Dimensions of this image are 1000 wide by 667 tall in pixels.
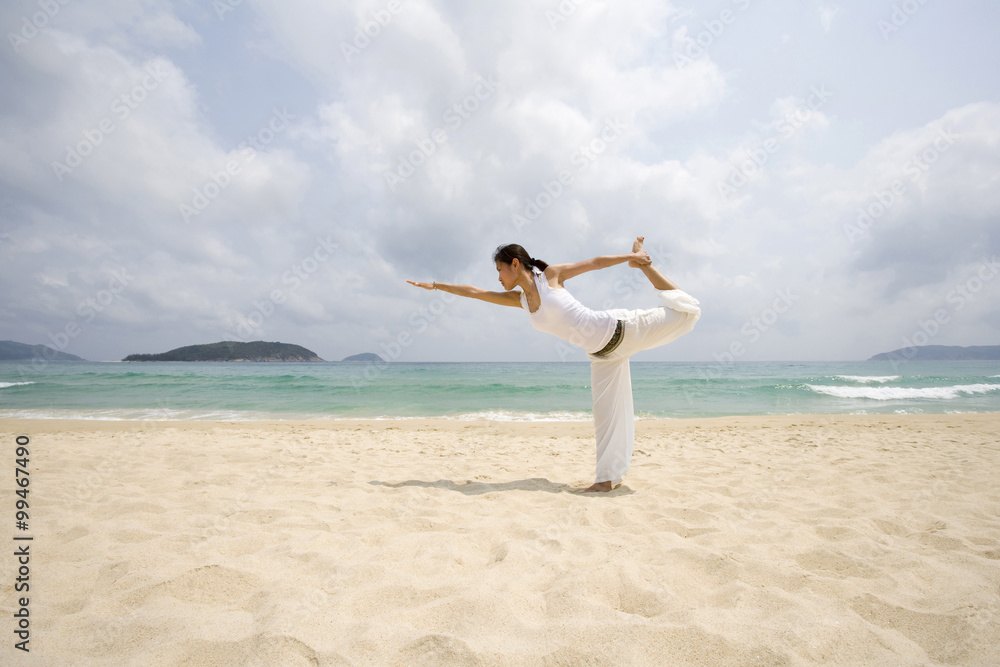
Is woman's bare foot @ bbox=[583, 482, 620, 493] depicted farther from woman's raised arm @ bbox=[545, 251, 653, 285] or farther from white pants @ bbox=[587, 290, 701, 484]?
woman's raised arm @ bbox=[545, 251, 653, 285]

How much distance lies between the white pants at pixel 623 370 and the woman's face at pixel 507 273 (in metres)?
0.93

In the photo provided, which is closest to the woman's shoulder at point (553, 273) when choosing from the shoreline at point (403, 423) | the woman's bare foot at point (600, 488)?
the woman's bare foot at point (600, 488)

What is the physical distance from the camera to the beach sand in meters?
1.68

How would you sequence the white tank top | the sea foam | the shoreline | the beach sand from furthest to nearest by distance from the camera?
the sea foam → the shoreline → the white tank top → the beach sand

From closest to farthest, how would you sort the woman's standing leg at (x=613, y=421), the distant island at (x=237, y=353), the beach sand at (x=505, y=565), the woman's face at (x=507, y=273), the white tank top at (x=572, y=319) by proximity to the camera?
the beach sand at (x=505, y=565) < the white tank top at (x=572, y=319) < the woman's face at (x=507, y=273) < the woman's standing leg at (x=613, y=421) < the distant island at (x=237, y=353)

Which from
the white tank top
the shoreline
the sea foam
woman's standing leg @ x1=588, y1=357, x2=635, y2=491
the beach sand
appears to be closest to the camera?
the beach sand

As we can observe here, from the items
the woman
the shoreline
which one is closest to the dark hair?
the woman

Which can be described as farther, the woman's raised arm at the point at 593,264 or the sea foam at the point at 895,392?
the sea foam at the point at 895,392

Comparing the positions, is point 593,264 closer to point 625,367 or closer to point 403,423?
point 625,367

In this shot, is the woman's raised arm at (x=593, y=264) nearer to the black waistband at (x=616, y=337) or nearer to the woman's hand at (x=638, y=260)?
the woman's hand at (x=638, y=260)

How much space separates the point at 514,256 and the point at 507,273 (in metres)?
0.17

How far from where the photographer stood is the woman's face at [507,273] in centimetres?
405

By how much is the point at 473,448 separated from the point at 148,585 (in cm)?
505

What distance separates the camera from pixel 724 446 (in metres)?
6.87
